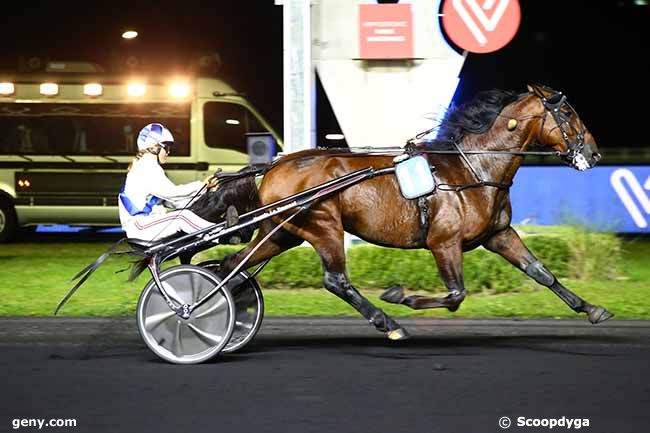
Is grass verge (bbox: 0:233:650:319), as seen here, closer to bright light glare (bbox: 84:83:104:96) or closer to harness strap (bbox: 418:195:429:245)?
harness strap (bbox: 418:195:429:245)

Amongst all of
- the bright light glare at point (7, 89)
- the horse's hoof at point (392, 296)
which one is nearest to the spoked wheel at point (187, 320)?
the horse's hoof at point (392, 296)

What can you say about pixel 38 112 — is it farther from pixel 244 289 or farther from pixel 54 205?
pixel 244 289

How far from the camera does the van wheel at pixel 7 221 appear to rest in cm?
1870

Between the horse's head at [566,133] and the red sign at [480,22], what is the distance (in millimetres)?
4027

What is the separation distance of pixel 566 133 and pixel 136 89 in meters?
11.4

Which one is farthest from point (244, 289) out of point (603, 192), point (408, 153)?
point (603, 192)

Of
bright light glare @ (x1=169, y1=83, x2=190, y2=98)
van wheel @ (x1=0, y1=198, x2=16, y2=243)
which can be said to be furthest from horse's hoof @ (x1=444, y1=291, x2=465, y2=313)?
van wheel @ (x1=0, y1=198, x2=16, y2=243)

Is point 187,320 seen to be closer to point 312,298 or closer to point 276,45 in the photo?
point 312,298

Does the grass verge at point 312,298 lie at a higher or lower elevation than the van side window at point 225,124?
lower

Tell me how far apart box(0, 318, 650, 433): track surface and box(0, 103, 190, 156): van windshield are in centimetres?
913

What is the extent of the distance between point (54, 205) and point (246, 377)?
11.7 meters

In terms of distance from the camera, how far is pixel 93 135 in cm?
1898

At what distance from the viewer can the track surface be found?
6535 mm

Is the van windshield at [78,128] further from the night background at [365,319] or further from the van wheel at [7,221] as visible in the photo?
the night background at [365,319]
